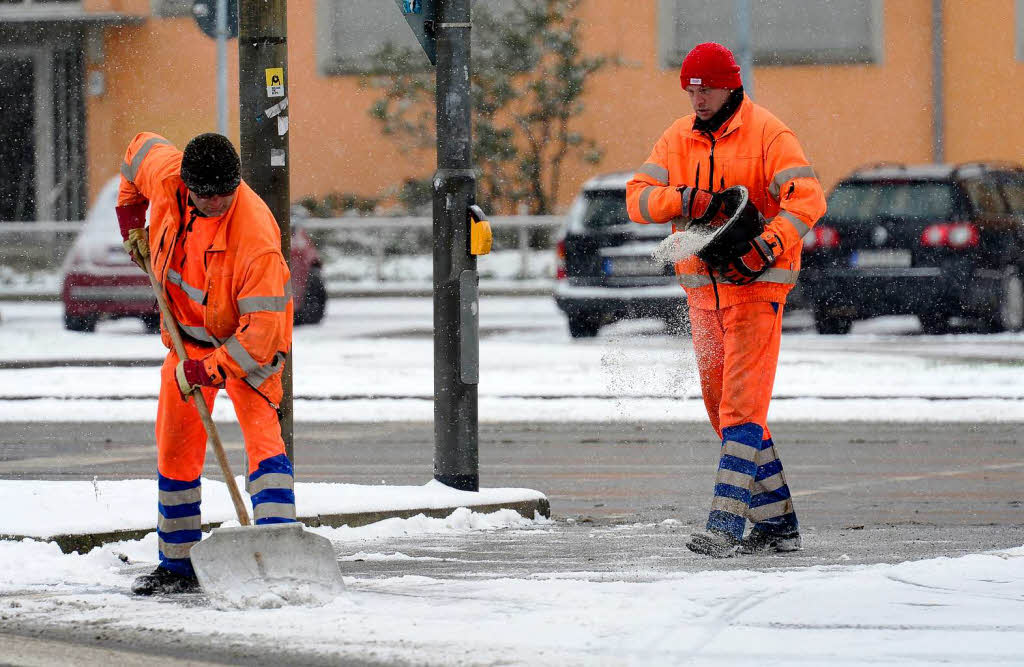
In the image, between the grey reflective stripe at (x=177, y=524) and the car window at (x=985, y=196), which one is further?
the car window at (x=985, y=196)

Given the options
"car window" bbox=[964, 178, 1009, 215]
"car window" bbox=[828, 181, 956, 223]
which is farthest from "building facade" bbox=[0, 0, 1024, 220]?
"car window" bbox=[828, 181, 956, 223]

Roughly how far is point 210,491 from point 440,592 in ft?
7.53

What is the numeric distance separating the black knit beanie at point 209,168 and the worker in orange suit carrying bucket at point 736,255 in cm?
178

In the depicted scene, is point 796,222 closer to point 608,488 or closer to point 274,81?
point 274,81

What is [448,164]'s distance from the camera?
8.26m

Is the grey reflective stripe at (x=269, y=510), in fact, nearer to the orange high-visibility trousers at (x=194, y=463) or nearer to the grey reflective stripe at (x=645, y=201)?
the orange high-visibility trousers at (x=194, y=463)

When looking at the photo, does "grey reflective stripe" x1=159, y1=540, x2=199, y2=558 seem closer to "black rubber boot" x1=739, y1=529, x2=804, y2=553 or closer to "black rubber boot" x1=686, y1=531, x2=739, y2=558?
"black rubber boot" x1=686, y1=531, x2=739, y2=558

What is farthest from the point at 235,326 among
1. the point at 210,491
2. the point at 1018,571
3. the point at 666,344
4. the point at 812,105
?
the point at 812,105

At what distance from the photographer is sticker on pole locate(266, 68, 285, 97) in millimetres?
7723

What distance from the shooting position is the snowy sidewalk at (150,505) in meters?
7.05

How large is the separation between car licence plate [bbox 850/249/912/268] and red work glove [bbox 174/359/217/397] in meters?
12.9

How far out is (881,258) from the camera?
1820 cm

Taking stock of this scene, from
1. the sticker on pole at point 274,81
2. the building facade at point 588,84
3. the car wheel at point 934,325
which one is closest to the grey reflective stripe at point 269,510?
the sticker on pole at point 274,81

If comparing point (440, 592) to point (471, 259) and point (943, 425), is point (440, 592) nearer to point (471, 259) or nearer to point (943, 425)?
point (471, 259)
